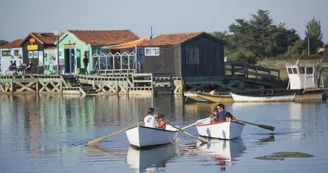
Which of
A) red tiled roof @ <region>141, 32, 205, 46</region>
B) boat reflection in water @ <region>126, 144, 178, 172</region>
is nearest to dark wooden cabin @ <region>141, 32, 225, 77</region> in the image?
red tiled roof @ <region>141, 32, 205, 46</region>

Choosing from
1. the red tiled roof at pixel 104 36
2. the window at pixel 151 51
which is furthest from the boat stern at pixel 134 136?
the red tiled roof at pixel 104 36

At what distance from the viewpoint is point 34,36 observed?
72250mm

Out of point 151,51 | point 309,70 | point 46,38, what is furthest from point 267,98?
point 46,38

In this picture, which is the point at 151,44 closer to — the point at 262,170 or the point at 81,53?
the point at 81,53

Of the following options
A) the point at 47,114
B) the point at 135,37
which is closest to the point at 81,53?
the point at 135,37

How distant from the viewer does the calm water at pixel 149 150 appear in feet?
78.0

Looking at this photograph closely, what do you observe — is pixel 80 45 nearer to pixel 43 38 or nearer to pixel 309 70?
pixel 43 38

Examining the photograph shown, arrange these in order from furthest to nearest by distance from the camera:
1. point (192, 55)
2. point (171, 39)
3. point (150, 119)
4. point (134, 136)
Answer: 1. point (171, 39)
2. point (192, 55)
3. point (150, 119)
4. point (134, 136)

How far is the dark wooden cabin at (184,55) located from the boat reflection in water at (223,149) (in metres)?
28.6

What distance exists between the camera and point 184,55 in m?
58.2

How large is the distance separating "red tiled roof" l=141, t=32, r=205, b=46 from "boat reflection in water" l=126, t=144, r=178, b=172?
30648 millimetres

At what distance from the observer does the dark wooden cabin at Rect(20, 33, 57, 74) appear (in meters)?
71.6

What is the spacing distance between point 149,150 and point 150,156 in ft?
4.02

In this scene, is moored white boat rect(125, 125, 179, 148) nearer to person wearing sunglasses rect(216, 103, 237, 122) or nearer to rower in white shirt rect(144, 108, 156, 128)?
rower in white shirt rect(144, 108, 156, 128)
